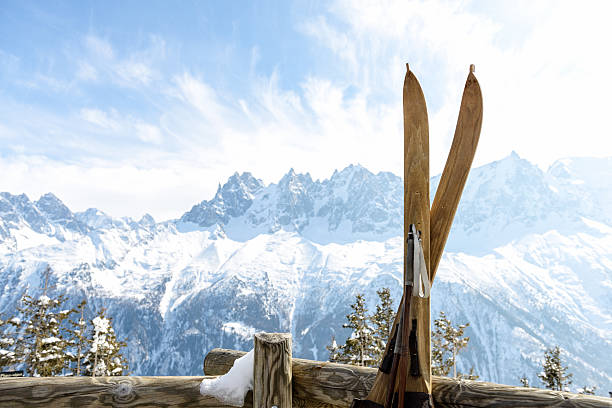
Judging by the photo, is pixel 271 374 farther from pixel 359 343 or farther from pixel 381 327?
pixel 381 327

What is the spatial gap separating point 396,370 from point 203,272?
203m

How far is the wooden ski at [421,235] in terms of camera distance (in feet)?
6.52

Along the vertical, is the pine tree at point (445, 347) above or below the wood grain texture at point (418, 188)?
below

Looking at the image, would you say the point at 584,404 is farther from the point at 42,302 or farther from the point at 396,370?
the point at 42,302

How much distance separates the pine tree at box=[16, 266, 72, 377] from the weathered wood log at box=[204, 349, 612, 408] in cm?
1433

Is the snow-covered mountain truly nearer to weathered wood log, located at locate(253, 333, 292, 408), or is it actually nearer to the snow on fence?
the snow on fence

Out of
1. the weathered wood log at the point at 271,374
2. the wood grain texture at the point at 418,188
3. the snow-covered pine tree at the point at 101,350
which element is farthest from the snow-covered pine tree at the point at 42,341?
the wood grain texture at the point at 418,188

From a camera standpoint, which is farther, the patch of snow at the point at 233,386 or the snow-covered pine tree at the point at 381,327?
the snow-covered pine tree at the point at 381,327

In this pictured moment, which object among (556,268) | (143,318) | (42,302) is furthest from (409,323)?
(556,268)

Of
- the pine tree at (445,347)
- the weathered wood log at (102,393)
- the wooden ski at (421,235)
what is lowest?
the pine tree at (445,347)

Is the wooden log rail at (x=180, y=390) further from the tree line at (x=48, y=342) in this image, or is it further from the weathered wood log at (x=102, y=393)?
the tree line at (x=48, y=342)

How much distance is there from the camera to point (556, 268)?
613ft

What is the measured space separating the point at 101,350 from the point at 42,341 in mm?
3692

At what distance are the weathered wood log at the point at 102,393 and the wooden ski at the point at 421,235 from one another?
0.83 meters
